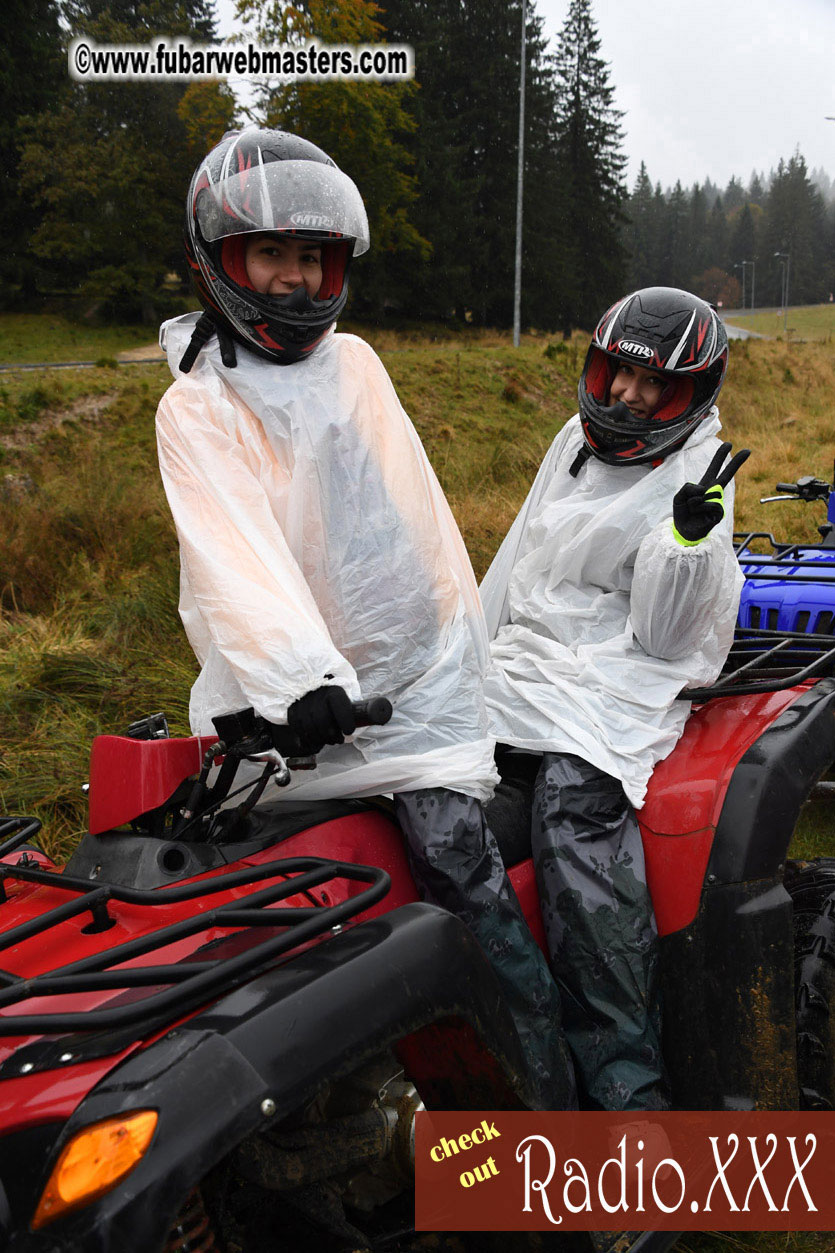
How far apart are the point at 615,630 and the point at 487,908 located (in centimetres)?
97

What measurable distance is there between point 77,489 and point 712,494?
605cm

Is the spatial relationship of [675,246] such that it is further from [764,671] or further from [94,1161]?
[94,1161]

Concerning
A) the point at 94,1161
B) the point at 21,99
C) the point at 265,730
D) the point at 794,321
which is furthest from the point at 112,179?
the point at 794,321

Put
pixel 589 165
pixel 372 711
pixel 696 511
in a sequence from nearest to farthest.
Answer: pixel 372 711 < pixel 696 511 < pixel 589 165

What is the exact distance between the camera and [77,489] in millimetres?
7598

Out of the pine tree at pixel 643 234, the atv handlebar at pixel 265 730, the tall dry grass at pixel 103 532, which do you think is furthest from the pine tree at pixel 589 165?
the atv handlebar at pixel 265 730

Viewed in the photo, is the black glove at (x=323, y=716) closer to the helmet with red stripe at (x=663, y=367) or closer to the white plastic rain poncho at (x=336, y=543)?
the white plastic rain poncho at (x=336, y=543)

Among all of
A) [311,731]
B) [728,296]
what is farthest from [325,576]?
[728,296]

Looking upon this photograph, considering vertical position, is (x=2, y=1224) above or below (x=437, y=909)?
below

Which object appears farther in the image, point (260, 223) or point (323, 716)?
point (260, 223)

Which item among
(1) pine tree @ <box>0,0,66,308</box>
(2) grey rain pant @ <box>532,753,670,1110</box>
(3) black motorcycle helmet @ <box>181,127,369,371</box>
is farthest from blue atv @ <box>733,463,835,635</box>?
(1) pine tree @ <box>0,0,66,308</box>

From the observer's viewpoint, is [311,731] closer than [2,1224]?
No

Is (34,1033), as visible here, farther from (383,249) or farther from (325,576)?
(383,249)

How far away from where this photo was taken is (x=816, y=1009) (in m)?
2.61
